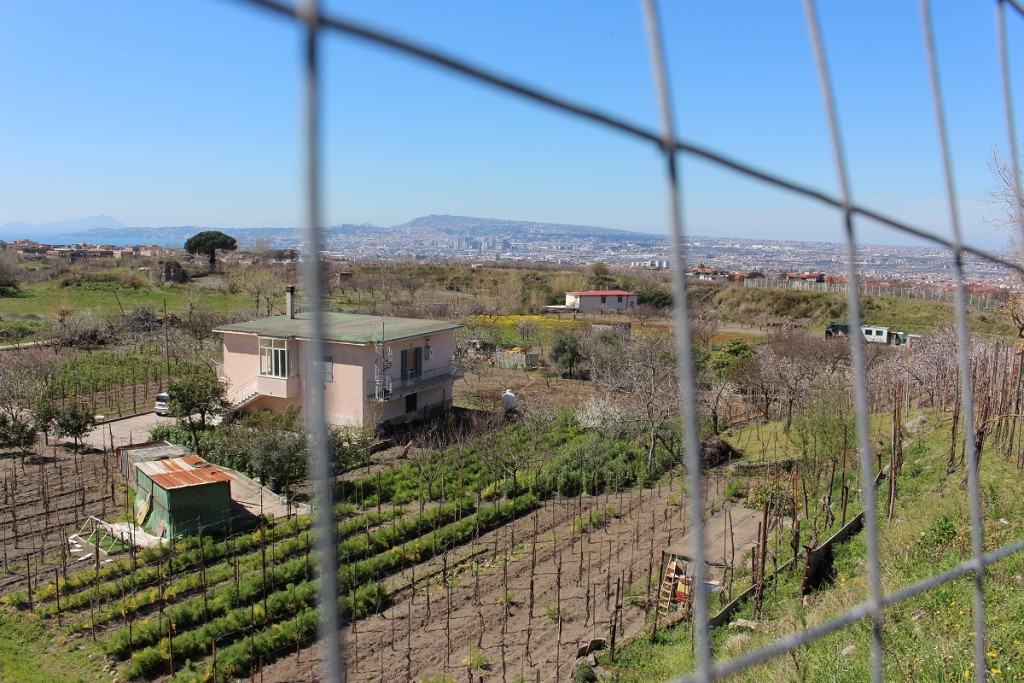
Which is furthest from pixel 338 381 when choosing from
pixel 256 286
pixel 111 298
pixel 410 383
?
pixel 111 298

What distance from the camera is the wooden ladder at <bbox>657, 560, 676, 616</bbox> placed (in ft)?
27.7

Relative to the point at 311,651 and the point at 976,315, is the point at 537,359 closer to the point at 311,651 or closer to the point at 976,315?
the point at 976,315

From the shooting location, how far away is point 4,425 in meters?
13.8

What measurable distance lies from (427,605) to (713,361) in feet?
46.3

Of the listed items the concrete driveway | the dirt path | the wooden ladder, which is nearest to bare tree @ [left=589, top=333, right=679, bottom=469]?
the dirt path

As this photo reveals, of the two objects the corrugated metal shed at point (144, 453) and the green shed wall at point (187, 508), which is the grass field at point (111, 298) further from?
the green shed wall at point (187, 508)

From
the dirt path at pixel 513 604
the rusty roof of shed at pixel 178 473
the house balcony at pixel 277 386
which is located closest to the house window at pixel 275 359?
the house balcony at pixel 277 386

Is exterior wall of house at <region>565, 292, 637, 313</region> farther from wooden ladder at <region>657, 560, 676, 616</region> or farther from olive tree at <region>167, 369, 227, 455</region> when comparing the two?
wooden ladder at <region>657, 560, 676, 616</region>

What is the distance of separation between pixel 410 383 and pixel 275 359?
9.42 ft

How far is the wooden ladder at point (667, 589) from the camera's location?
8438 mm

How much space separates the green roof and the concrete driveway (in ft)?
7.88

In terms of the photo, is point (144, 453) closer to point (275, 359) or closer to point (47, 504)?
point (47, 504)

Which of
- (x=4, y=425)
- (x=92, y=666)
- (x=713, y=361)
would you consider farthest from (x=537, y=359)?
(x=92, y=666)

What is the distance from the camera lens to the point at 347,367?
16.2 m
